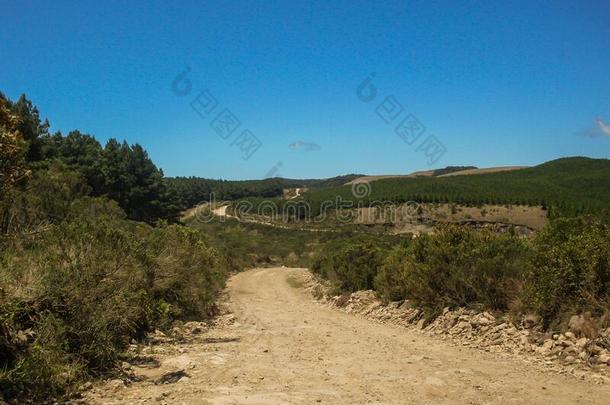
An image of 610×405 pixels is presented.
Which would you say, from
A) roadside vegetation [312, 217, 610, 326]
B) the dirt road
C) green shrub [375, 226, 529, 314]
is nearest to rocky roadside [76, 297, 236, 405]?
the dirt road

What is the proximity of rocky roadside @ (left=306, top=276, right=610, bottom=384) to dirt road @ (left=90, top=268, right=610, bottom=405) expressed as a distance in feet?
1.49

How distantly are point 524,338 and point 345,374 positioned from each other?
4.38 m

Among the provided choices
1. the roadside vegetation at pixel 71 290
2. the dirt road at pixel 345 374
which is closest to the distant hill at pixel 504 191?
the dirt road at pixel 345 374

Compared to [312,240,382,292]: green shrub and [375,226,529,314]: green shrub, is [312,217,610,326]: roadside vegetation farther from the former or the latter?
[312,240,382,292]: green shrub

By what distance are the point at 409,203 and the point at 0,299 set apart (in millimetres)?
102793

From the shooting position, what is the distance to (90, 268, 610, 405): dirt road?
6953 millimetres

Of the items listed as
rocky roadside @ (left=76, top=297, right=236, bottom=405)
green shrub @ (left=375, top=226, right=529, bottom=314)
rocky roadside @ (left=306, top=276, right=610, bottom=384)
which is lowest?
rocky roadside @ (left=306, top=276, right=610, bottom=384)

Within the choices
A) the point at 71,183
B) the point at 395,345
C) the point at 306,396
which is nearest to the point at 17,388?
the point at 306,396

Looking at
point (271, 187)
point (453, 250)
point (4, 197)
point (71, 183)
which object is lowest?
point (453, 250)

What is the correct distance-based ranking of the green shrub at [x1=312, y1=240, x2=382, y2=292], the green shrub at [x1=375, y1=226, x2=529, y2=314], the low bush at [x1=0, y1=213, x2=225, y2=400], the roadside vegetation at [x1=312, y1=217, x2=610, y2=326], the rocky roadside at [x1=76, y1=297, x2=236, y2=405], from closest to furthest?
the low bush at [x1=0, y1=213, x2=225, y2=400] → the rocky roadside at [x1=76, y1=297, x2=236, y2=405] → the roadside vegetation at [x1=312, y1=217, x2=610, y2=326] → the green shrub at [x1=375, y1=226, x2=529, y2=314] → the green shrub at [x1=312, y1=240, x2=382, y2=292]

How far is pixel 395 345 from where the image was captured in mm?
11734

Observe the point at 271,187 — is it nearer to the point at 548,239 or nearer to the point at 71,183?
the point at 71,183

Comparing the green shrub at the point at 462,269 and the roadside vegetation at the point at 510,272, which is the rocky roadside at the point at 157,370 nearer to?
the green shrub at the point at 462,269

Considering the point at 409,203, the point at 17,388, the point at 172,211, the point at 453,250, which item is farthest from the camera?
the point at 409,203
